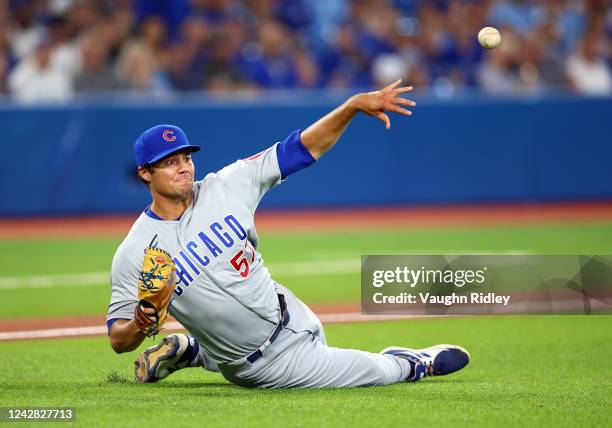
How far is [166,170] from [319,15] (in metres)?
13.8

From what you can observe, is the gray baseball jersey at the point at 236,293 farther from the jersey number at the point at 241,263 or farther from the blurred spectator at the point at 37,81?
the blurred spectator at the point at 37,81

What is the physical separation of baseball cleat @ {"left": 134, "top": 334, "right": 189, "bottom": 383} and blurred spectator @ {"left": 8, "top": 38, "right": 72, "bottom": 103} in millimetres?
9944

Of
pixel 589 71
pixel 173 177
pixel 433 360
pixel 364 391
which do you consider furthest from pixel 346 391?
pixel 589 71

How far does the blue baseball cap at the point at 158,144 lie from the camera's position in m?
6.00

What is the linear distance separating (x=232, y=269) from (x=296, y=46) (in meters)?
11.9

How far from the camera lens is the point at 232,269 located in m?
6.02

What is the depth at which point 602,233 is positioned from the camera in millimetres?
14148

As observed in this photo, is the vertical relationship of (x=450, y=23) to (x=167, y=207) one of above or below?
above

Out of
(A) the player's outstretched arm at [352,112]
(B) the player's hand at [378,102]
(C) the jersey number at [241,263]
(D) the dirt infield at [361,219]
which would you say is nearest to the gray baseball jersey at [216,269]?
(C) the jersey number at [241,263]

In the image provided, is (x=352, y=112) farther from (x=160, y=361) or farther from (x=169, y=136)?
(x=160, y=361)

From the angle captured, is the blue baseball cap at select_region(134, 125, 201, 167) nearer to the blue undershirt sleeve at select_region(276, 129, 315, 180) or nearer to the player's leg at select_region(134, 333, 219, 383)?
the blue undershirt sleeve at select_region(276, 129, 315, 180)

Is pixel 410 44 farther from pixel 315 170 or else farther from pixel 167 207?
pixel 167 207

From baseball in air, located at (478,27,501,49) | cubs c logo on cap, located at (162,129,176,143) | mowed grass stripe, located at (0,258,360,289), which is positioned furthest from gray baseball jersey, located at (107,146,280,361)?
mowed grass stripe, located at (0,258,360,289)

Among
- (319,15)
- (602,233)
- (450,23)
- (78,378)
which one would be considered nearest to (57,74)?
(319,15)
